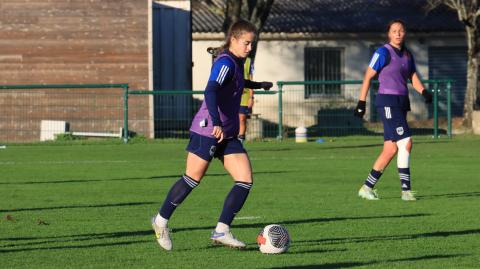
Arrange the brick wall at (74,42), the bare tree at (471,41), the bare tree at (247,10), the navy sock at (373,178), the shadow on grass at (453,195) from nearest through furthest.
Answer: the navy sock at (373,178), the shadow on grass at (453,195), the brick wall at (74,42), the bare tree at (247,10), the bare tree at (471,41)

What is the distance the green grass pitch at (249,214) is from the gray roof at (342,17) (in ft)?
70.2

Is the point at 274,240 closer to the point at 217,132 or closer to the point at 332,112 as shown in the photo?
the point at 217,132

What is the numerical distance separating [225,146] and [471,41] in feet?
87.4

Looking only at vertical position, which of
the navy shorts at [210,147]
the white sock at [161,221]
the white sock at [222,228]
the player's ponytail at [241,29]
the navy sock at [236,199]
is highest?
the player's ponytail at [241,29]

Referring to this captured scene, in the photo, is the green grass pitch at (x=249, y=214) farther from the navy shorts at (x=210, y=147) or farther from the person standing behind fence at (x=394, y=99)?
the navy shorts at (x=210, y=147)

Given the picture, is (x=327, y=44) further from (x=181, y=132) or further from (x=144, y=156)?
(x=144, y=156)

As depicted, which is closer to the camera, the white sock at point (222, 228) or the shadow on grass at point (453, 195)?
the white sock at point (222, 228)

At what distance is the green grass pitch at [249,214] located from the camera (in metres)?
9.45

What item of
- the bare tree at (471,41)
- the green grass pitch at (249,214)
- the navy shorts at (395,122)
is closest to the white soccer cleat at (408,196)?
the green grass pitch at (249,214)

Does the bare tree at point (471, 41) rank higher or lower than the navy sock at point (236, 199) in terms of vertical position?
higher

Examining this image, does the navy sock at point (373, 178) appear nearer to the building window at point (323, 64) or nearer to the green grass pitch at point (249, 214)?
the green grass pitch at point (249, 214)

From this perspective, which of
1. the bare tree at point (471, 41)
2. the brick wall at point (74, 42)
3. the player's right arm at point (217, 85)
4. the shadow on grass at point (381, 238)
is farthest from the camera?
the bare tree at point (471, 41)

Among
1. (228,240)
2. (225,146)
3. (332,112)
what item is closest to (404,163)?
(225,146)

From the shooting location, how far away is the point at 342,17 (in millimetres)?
46000
